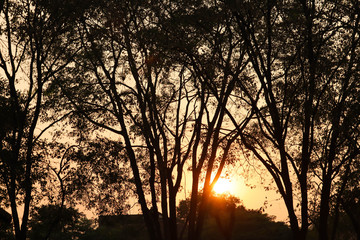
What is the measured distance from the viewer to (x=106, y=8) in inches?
1061

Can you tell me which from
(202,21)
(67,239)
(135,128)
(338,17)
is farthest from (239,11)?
(67,239)

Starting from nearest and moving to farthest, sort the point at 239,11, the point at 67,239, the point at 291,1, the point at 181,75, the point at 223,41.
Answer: the point at 239,11 → the point at 291,1 → the point at 223,41 → the point at 181,75 → the point at 67,239

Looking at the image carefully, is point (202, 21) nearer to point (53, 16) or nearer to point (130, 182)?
point (53, 16)

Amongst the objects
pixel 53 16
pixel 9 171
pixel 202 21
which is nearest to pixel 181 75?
pixel 202 21

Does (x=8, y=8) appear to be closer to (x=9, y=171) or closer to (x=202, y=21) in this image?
(x=9, y=171)

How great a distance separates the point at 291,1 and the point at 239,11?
3028 mm

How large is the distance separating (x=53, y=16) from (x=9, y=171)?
24.8 ft

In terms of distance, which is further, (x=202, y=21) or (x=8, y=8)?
(x=8, y=8)

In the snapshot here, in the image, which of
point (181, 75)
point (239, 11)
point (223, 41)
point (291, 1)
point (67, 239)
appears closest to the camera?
point (239, 11)

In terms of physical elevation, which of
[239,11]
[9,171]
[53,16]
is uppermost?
[53,16]

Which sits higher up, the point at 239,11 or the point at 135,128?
the point at 239,11

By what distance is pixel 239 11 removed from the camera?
22.7 m

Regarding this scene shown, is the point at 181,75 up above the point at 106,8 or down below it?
below

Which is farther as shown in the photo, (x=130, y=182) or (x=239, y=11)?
(x=130, y=182)
